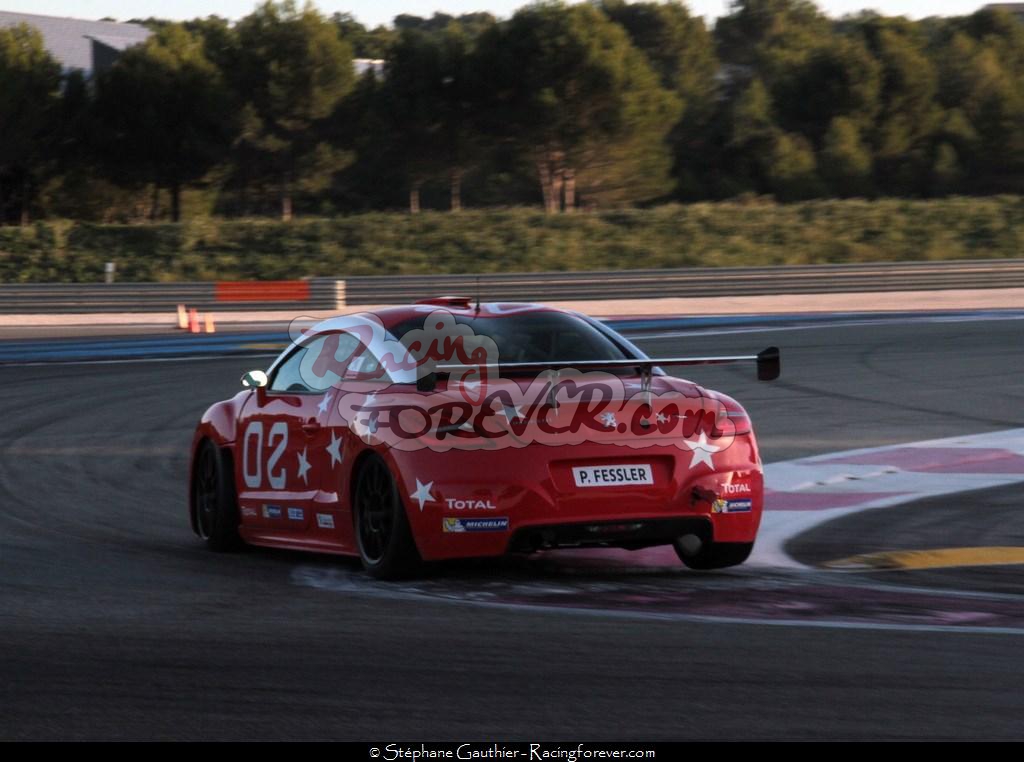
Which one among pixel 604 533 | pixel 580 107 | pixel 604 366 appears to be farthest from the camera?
pixel 580 107

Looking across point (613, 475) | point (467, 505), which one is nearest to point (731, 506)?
point (613, 475)

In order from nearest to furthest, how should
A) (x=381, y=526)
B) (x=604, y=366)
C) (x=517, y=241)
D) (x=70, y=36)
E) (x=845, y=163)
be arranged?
(x=381, y=526) → (x=604, y=366) → (x=517, y=241) → (x=845, y=163) → (x=70, y=36)

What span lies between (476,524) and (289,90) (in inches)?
2171

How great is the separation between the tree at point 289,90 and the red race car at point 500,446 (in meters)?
53.7

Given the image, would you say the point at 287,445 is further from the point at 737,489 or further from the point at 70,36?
the point at 70,36

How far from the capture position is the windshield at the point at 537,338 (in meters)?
7.73

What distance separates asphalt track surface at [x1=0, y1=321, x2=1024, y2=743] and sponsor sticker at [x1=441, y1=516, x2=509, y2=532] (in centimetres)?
28

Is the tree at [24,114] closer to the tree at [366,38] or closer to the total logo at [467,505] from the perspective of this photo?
the tree at [366,38]

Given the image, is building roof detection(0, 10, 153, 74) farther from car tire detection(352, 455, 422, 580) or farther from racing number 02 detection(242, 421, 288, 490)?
car tire detection(352, 455, 422, 580)

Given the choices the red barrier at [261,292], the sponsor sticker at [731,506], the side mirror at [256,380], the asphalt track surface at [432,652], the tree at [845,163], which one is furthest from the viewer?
the tree at [845,163]

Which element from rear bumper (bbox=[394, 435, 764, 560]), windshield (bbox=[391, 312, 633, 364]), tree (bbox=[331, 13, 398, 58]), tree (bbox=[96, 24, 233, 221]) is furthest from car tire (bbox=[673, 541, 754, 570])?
tree (bbox=[331, 13, 398, 58])

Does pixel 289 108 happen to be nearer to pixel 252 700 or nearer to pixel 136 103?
pixel 136 103

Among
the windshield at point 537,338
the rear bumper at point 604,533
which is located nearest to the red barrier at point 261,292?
the windshield at point 537,338

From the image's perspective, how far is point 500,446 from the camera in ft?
23.1
